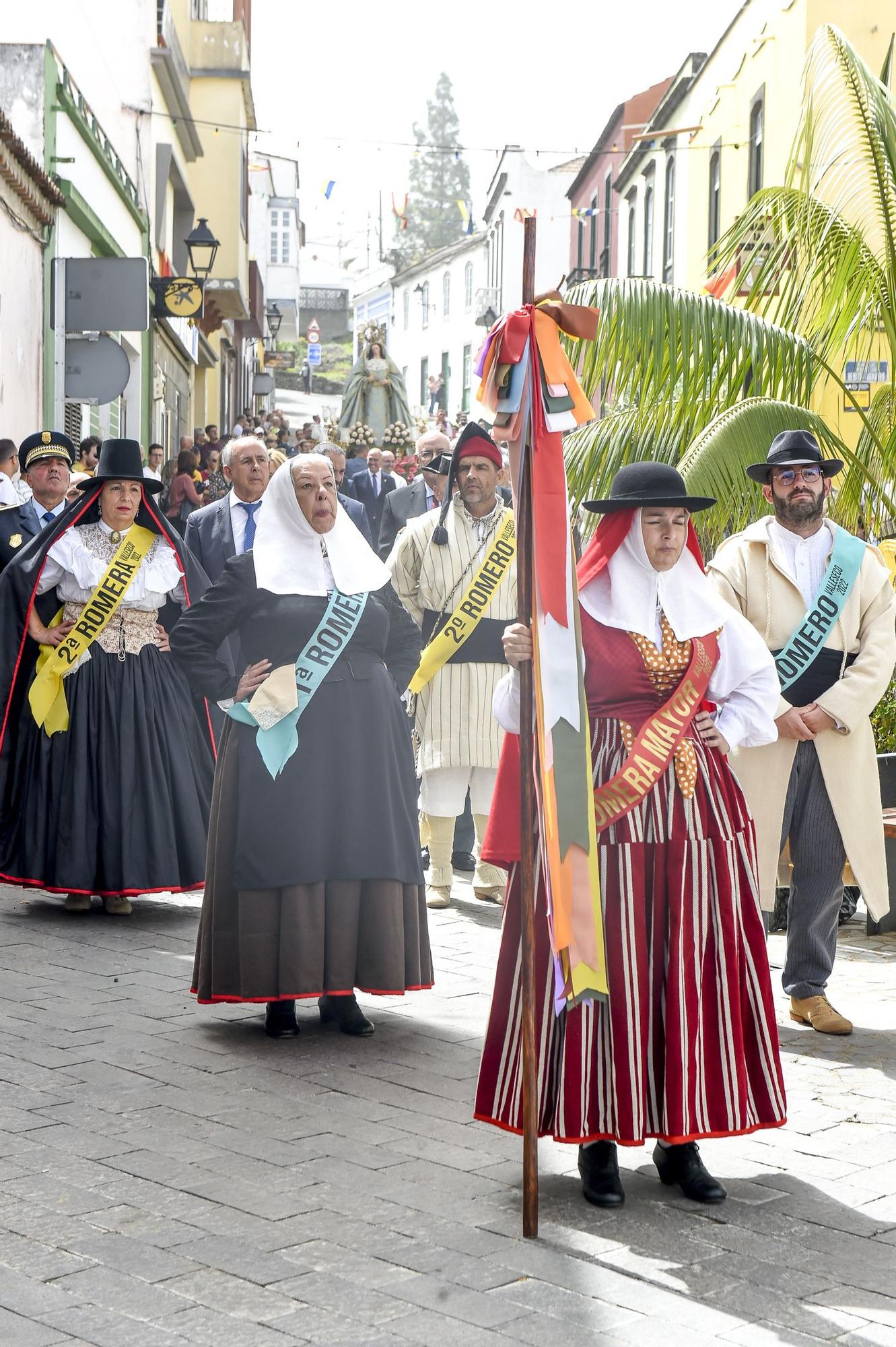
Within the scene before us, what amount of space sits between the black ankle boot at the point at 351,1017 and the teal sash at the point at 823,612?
6.28ft

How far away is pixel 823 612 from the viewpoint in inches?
241

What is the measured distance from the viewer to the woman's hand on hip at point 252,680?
588cm

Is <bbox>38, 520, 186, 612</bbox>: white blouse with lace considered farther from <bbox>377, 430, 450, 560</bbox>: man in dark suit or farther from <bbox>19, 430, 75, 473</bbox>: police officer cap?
<bbox>377, 430, 450, 560</bbox>: man in dark suit

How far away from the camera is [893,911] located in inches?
309

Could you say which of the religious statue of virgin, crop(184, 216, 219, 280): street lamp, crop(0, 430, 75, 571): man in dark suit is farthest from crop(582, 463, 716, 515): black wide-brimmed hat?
the religious statue of virgin

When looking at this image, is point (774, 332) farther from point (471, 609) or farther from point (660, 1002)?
point (660, 1002)

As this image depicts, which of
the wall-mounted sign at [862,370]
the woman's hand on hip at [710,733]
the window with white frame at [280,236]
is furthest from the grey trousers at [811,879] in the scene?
the window with white frame at [280,236]

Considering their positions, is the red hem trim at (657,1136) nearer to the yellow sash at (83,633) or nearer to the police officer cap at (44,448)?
the yellow sash at (83,633)

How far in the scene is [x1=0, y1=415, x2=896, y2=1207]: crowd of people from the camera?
432 centimetres

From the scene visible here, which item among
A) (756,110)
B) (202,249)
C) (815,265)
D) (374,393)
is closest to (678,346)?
(815,265)

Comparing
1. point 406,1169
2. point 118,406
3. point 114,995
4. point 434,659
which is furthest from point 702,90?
point 406,1169

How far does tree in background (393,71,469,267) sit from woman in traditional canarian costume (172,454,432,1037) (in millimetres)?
100512

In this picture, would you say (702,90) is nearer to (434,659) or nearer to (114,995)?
(434,659)

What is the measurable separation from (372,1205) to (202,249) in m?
19.5
